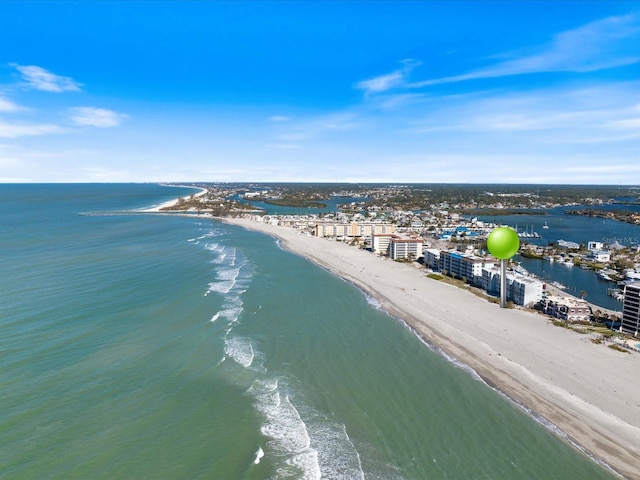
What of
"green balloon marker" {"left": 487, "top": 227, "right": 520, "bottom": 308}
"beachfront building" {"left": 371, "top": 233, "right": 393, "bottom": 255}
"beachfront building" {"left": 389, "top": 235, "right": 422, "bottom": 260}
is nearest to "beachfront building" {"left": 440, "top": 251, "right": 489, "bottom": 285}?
"beachfront building" {"left": 389, "top": 235, "right": 422, "bottom": 260}

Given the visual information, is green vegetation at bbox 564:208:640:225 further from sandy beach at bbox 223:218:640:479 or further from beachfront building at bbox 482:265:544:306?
sandy beach at bbox 223:218:640:479

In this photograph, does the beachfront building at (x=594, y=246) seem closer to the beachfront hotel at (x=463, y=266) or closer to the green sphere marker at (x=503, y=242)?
the beachfront hotel at (x=463, y=266)

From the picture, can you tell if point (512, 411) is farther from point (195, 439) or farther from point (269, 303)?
point (269, 303)

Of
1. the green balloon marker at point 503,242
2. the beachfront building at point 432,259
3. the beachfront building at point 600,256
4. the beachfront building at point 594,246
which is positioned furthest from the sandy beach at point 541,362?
the beachfront building at point 594,246

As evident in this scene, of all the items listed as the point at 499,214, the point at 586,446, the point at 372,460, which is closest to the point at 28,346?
the point at 372,460

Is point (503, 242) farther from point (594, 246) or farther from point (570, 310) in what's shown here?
point (594, 246)

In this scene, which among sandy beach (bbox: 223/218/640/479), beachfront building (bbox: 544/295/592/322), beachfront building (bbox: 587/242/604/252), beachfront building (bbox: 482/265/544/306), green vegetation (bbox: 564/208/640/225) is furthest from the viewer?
green vegetation (bbox: 564/208/640/225)
